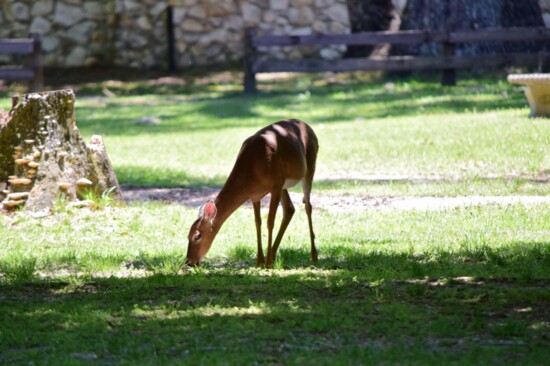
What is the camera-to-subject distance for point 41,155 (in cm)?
1159

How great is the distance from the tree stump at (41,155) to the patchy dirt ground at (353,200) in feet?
4.66

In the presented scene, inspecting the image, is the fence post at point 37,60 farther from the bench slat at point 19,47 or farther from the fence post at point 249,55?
the fence post at point 249,55

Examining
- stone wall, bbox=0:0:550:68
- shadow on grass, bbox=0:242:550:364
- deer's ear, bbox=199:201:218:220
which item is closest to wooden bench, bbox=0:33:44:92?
stone wall, bbox=0:0:550:68

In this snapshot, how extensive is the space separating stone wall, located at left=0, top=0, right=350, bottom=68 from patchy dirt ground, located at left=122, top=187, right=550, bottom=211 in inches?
480

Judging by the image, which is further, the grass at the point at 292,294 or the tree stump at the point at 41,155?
the tree stump at the point at 41,155

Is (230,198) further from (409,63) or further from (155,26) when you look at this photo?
(155,26)

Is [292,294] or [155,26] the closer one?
[292,294]

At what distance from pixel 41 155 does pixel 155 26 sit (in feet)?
48.8

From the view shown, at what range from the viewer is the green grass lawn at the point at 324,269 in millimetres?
6043

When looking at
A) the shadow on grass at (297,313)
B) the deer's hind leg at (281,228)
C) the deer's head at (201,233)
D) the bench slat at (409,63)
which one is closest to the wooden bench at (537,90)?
the bench slat at (409,63)

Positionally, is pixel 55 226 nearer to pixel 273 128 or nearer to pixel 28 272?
pixel 28 272

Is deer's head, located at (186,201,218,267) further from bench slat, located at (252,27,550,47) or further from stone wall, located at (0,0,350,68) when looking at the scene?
stone wall, located at (0,0,350,68)

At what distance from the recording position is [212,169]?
15719mm

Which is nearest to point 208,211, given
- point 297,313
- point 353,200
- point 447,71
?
point 297,313
